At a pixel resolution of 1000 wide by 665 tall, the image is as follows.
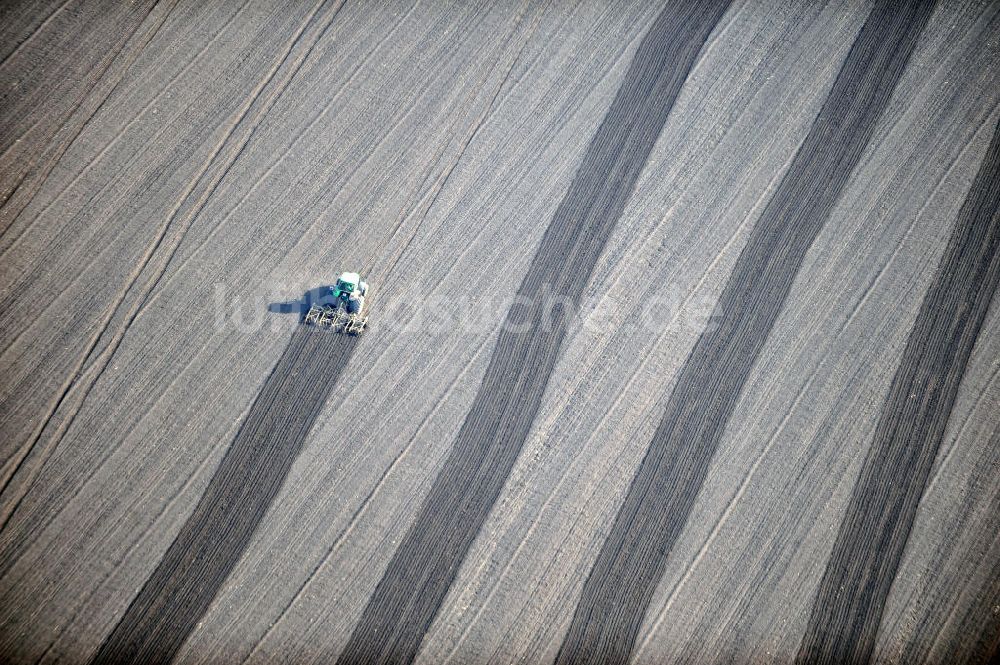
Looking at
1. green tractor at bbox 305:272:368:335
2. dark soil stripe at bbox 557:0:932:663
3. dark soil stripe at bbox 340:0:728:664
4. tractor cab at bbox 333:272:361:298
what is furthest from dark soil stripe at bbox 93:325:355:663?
dark soil stripe at bbox 557:0:932:663

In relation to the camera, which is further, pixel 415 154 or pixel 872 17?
pixel 872 17

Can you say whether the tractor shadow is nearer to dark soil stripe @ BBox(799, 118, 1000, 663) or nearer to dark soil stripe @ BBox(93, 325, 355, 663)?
dark soil stripe @ BBox(93, 325, 355, 663)

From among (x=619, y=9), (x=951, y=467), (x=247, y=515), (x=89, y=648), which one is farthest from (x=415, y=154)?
(x=951, y=467)

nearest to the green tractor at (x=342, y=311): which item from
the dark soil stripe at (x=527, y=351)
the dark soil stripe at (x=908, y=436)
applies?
the dark soil stripe at (x=527, y=351)

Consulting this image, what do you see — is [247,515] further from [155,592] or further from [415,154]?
[415,154]

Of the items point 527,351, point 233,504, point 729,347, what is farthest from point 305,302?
point 729,347
